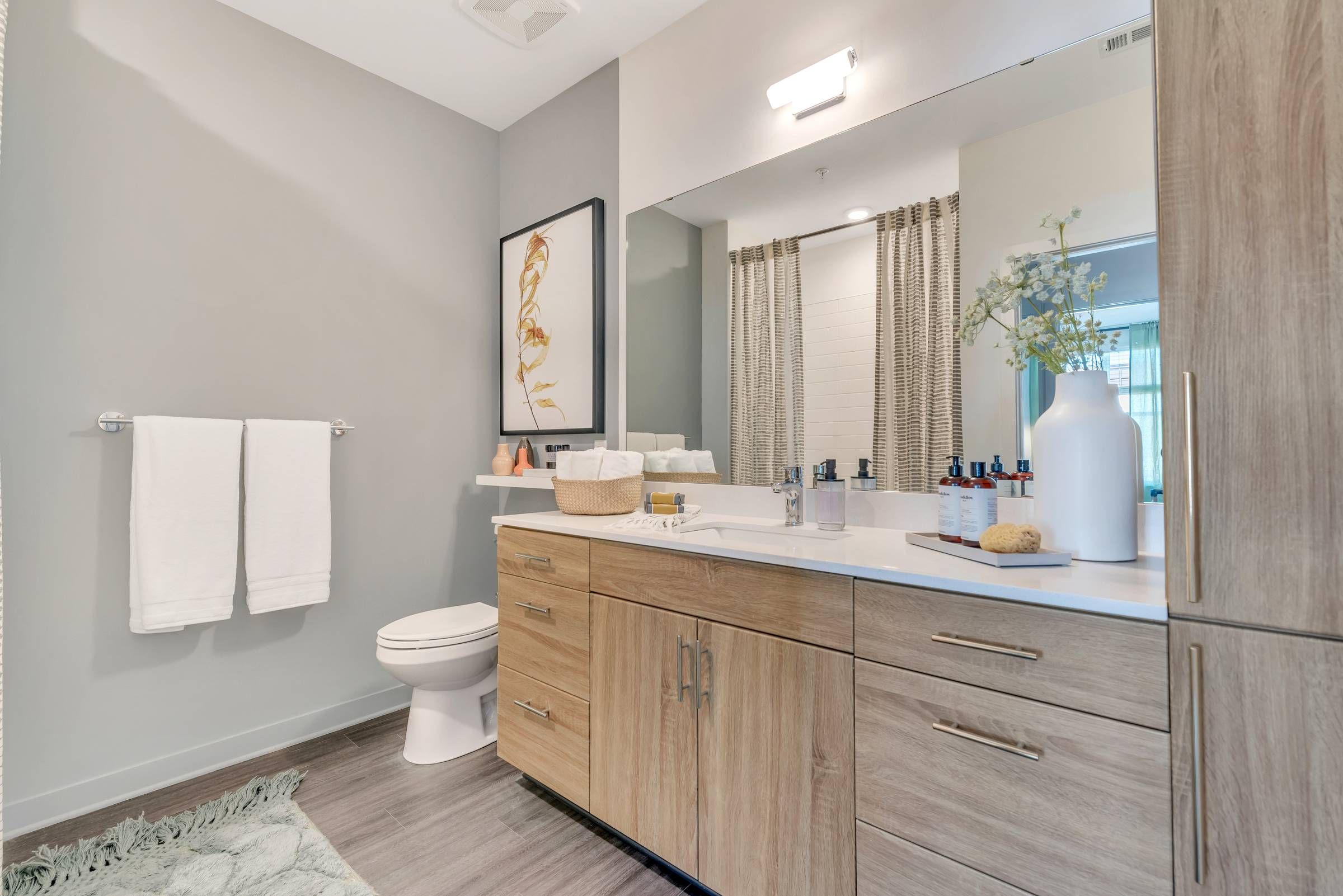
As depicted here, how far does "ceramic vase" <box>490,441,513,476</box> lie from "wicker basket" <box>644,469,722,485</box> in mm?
716

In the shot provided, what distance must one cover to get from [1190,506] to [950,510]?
1.77 feet

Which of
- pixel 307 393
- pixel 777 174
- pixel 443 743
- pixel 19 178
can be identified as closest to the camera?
pixel 19 178

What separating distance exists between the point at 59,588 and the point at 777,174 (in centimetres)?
249

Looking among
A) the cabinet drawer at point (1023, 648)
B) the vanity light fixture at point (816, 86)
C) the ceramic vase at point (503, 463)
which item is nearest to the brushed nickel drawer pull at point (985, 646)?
the cabinet drawer at point (1023, 648)

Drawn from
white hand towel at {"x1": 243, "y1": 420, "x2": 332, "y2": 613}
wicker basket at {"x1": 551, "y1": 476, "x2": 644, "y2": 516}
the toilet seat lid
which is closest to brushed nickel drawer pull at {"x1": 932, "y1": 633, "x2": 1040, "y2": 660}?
wicker basket at {"x1": 551, "y1": 476, "x2": 644, "y2": 516}

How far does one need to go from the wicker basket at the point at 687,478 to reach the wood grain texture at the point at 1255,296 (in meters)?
1.30

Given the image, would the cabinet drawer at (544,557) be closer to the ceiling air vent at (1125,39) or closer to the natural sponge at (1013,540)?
the natural sponge at (1013,540)

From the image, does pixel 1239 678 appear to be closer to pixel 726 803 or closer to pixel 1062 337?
pixel 1062 337

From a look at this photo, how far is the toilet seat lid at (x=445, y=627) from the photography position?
196 cm

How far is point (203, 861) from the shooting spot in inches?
59.9

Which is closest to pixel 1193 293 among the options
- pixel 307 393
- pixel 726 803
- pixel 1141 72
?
pixel 1141 72

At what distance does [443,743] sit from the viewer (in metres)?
2.08

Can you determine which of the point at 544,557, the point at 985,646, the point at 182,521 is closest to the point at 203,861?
the point at 182,521

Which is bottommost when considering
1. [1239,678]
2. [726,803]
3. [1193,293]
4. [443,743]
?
[443,743]
